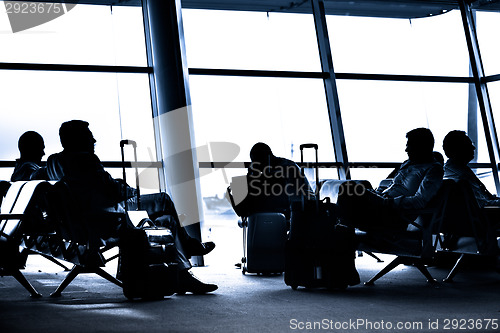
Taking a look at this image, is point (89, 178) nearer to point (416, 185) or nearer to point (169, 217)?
point (169, 217)

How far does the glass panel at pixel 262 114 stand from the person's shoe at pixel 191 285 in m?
3.49

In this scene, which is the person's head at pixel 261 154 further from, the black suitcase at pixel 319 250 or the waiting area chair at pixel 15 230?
the waiting area chair at pixel 15 230

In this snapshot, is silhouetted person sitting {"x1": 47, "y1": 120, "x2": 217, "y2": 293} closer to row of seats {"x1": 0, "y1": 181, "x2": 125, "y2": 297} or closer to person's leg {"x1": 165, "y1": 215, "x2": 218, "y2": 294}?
person's leg {"x1": 165, "y1": 215, "x2": 218, "y2": 294}

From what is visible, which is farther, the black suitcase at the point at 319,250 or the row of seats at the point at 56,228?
the black suitcase at the point at 319,250

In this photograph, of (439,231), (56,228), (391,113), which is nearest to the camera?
(56,228)

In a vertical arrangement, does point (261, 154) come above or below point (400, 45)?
below

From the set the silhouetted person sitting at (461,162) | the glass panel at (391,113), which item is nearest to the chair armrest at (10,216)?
the silhouetted person sitting at (461,162)

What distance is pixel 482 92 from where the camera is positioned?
9312 mm

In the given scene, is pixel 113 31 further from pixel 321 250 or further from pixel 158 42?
pixel 321 250

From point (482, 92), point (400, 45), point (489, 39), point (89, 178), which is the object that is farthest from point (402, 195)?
point (489, 39)

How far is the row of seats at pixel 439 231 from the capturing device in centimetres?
470

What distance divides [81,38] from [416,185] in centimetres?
451

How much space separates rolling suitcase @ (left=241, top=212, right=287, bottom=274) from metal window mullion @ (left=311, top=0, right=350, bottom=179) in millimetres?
2785

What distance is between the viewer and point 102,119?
7762 millimetres
